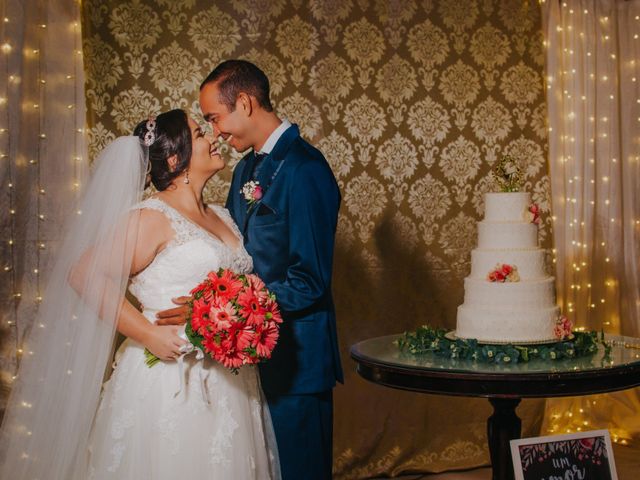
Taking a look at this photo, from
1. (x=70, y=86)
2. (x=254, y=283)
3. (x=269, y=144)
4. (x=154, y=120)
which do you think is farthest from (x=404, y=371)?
(x=70, y=86)

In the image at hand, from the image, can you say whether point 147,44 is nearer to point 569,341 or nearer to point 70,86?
point 70,86

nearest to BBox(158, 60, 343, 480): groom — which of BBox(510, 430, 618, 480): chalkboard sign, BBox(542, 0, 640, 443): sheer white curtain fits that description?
BBox(510, 430, 618, 480): chalkboard sign

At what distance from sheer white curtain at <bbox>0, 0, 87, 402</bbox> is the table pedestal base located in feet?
7.07

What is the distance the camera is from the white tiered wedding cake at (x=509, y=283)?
129 inches

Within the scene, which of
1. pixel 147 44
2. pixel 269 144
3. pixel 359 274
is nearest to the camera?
pixel 269 144

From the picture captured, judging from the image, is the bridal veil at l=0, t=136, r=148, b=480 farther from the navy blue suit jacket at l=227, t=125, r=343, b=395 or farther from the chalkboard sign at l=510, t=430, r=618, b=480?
the chalkboard sign at l=510, t=430, r=618, b=480

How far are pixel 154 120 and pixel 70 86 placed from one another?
142cm

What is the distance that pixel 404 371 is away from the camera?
292 centimetres

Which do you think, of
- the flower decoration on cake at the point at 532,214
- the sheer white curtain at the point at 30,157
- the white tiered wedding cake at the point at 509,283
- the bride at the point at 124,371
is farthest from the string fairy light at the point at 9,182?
the flower decoration on cake at the point at 532,214

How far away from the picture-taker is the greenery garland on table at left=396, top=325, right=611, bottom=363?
3035 millimetres

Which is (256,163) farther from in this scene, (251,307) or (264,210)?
(251,307)

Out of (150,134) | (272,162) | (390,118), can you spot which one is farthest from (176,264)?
(390,118)

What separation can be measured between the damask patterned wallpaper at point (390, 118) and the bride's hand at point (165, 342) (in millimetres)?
2116

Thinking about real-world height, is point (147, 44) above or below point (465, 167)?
above
